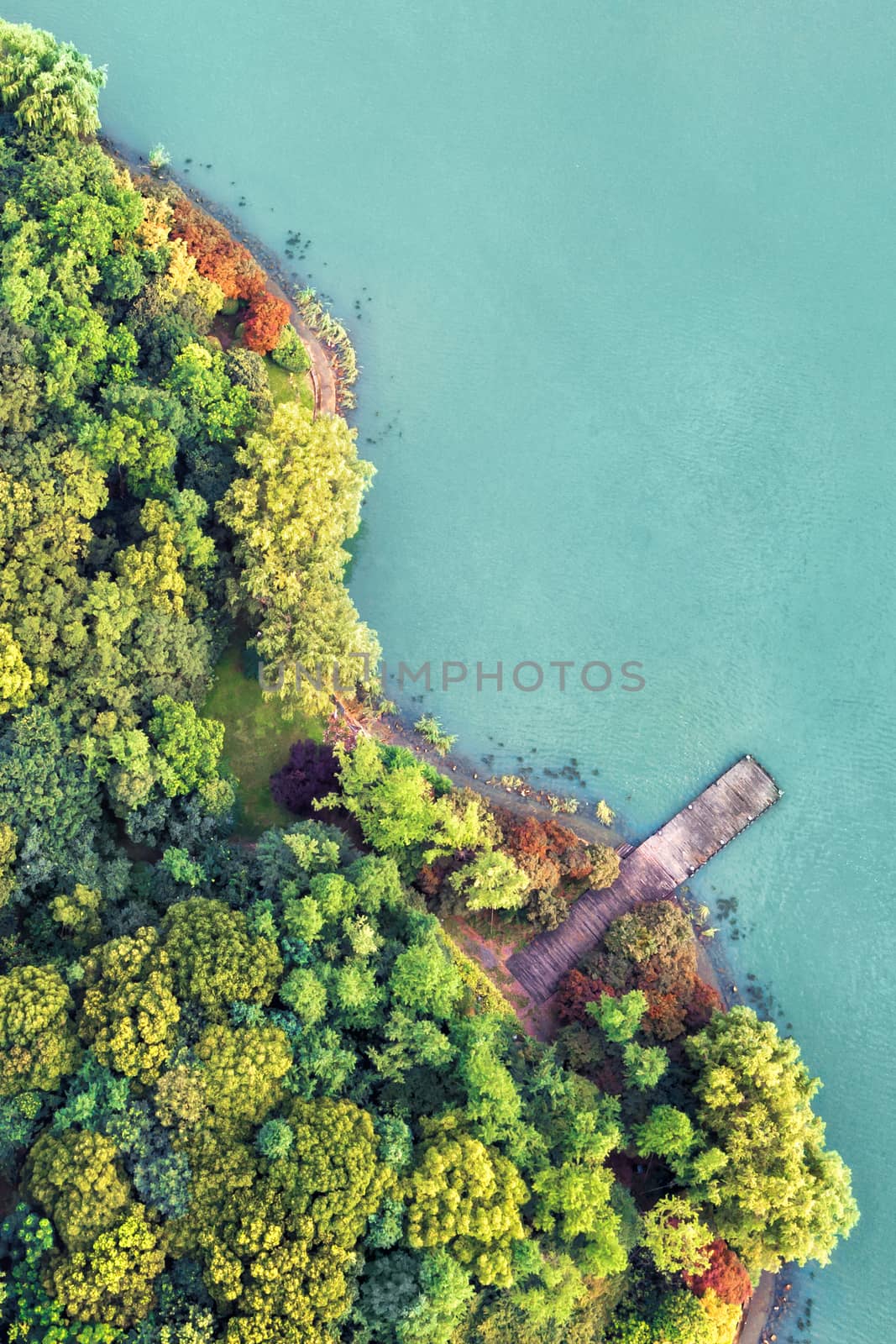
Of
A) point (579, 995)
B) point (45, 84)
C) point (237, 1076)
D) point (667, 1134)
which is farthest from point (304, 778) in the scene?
point (45, 84)

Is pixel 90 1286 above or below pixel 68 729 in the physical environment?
below

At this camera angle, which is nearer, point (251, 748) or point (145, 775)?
point (145, 775)

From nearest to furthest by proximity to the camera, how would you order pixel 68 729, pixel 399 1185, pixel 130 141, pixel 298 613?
1. pixel 399 1185
2. pixel 68 729
3. pixel 298 613
4. pixel 130 141

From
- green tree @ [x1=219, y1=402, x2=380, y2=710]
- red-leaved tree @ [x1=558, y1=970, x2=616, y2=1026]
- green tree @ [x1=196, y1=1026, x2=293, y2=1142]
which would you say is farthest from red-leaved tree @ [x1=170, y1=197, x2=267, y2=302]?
red-leaved tree @ [x1=558, y1=970, x2=616, y2=1026]

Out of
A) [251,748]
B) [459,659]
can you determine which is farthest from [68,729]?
[459,659]

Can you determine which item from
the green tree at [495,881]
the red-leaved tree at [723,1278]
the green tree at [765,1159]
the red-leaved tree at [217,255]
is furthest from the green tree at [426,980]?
the red-leaved tree at [217,255]

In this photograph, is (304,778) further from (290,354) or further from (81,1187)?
(290,354)

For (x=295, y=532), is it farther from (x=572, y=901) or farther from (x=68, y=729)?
(x=572, y=901)
